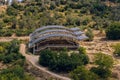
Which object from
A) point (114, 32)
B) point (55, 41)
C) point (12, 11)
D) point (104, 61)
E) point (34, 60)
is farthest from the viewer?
point (12, 11)

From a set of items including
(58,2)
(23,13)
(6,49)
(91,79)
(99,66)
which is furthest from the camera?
(58,2)

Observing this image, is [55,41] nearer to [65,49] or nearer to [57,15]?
[65,49]

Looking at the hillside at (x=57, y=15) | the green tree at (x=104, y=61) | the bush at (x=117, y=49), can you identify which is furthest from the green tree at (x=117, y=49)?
the hillside at (x=57, y=15)

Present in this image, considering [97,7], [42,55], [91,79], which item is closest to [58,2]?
[97,7]

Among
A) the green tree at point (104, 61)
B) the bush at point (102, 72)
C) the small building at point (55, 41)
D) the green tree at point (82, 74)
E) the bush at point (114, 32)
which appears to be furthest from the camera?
the bush at point (114, 32)

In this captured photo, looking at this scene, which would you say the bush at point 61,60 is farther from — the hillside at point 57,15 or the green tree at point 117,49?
the hillside at point 57,15

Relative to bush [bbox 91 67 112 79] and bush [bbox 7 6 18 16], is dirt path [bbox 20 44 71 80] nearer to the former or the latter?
bush [bbox 91 67 112 79]

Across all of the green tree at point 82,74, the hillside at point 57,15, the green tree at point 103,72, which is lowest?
the green tree at point 103,72

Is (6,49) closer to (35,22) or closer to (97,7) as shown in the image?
(35,22)

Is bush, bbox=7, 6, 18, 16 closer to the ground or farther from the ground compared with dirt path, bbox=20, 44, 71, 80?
farther from the ground

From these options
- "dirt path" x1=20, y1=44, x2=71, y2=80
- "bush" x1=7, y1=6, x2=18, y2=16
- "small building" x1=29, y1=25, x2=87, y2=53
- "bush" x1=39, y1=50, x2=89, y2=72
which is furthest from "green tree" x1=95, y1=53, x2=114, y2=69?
"bush" x1=7, y1=6, x2=18, y2=16

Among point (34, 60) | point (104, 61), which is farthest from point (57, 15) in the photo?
point (104, 61)
